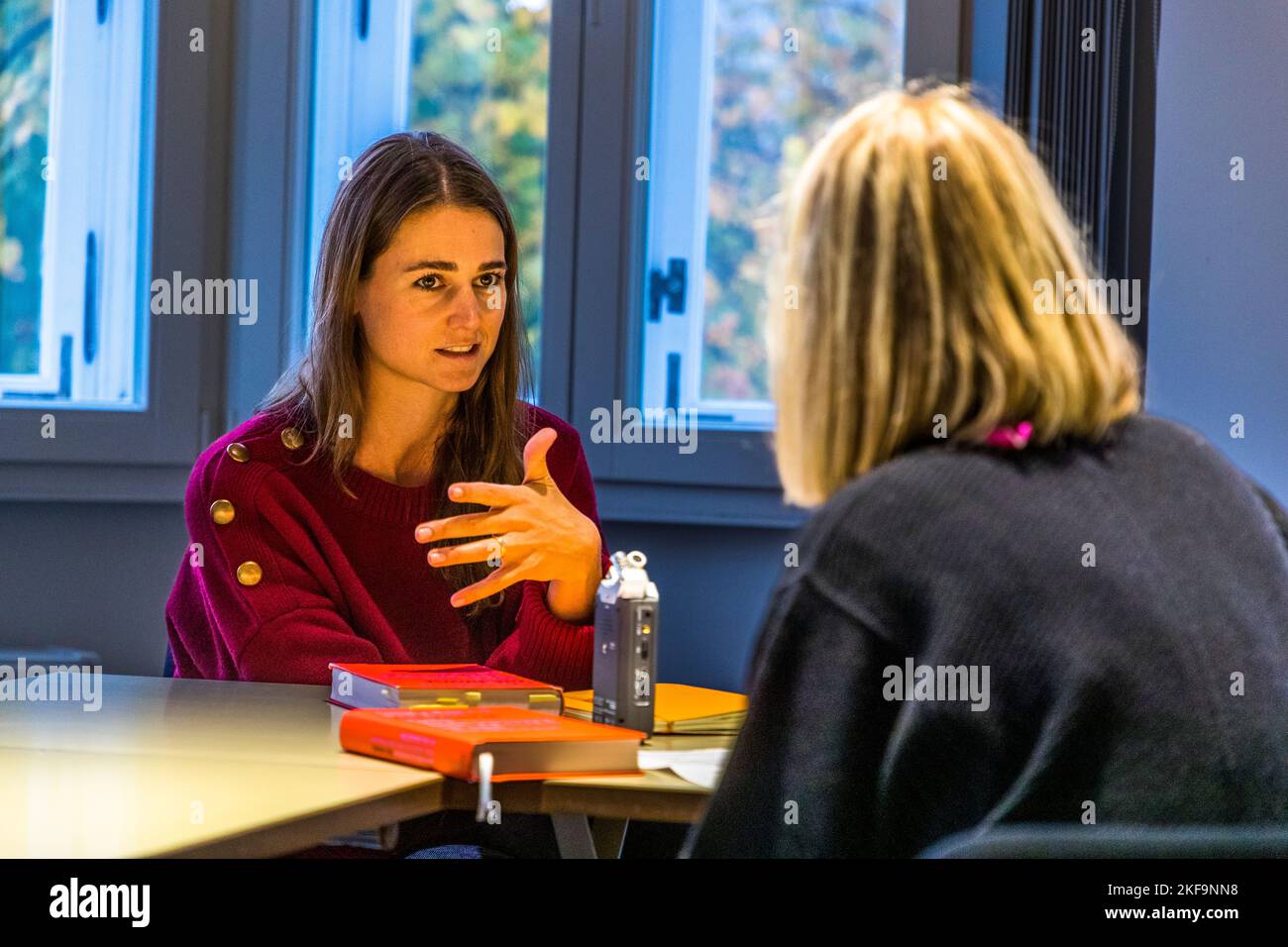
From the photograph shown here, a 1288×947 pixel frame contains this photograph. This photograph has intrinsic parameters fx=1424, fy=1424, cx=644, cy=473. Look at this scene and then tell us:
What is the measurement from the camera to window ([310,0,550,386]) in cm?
328

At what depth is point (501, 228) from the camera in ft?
7.59

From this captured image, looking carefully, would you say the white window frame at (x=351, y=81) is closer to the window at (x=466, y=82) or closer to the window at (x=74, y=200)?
the window at (x=466, y=82)

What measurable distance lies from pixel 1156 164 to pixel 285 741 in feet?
7.72

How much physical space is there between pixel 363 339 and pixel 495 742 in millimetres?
1116

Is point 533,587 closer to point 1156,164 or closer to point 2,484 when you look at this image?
point 2,484

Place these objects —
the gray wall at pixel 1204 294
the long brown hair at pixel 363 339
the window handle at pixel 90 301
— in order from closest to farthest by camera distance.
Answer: the long brown hair at pixel 363 339
the gray wall at pixel 1204 294
the window handle at pixel 90 301

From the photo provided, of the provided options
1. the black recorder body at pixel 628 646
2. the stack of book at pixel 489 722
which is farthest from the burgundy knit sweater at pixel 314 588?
the black recorder body at pixel 628 646

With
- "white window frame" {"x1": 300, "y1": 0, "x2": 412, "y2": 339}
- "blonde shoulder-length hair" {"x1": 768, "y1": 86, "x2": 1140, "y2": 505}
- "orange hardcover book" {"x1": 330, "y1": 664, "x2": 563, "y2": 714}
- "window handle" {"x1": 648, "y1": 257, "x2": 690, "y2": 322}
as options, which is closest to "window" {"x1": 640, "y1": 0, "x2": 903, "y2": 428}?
"window handle" {"x1": 648, "y1": 257, "x2": 690, "y2": 322}

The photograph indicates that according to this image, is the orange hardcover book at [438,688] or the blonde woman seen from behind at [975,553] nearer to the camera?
the blonde woman seen from behind at [975,553]

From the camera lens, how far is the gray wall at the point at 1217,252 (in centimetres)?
306

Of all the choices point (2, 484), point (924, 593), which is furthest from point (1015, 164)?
point (2, 484)

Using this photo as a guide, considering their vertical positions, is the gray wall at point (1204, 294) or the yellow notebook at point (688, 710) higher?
the gray wall at point (1204, 294)

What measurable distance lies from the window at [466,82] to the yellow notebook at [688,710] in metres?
1.68

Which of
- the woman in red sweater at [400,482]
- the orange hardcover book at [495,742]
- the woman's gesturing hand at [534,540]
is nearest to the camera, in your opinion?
the orange hardcover book at [495,742]
